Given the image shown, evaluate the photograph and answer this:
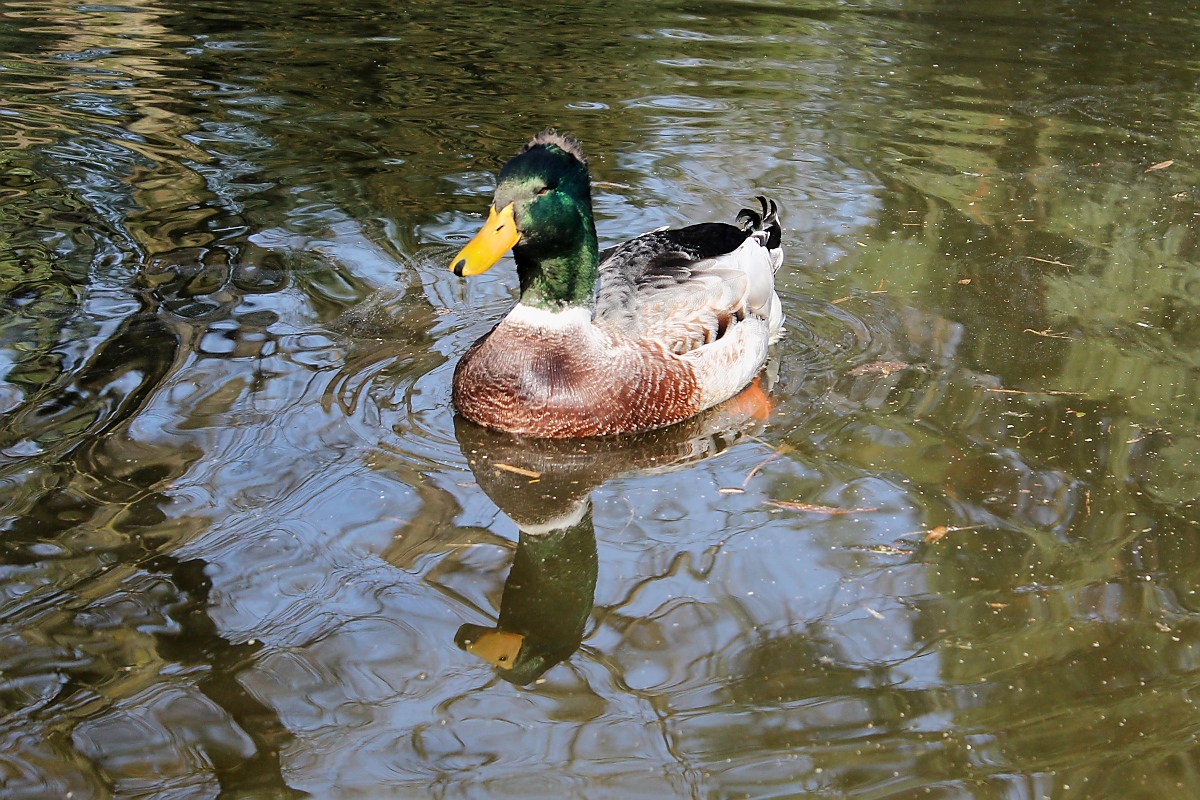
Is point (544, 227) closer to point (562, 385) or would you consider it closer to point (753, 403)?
point (562, 385)

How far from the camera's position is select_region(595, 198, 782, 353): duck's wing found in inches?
220

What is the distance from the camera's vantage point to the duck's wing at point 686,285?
5.58 m

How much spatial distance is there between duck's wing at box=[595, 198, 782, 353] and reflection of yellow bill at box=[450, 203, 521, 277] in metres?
0.70

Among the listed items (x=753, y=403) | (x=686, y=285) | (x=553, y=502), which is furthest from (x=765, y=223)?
(x=553, y=502)

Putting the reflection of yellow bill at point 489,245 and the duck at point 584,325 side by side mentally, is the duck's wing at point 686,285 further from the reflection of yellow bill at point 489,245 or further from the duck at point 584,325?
the reflection of yellow bill at point 489,245

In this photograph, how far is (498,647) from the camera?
389 cm

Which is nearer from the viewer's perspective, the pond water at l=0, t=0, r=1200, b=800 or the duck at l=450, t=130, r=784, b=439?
the pond water at l=0, t=0, r=1200, b=800

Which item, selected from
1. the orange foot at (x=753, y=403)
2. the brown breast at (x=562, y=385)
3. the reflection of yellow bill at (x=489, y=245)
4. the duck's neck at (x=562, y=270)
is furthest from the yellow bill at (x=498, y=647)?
the orange foot at (x=753, y=403)

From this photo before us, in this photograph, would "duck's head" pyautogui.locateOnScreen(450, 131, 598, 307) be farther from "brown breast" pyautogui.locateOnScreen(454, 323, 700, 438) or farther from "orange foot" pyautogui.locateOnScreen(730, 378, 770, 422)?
"orange foot" pyautogui.locateOnScreen(730, 378, 770, 422)

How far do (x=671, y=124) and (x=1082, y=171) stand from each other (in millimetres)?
3064

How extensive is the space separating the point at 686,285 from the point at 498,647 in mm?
2387

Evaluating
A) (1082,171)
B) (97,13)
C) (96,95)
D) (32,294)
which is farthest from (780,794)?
(97,13)

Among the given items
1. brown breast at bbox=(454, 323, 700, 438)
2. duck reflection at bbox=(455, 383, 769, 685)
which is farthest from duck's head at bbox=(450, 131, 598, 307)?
duck reflection at bbox=(455, 383, 769, 685)

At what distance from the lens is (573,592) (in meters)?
4.25
